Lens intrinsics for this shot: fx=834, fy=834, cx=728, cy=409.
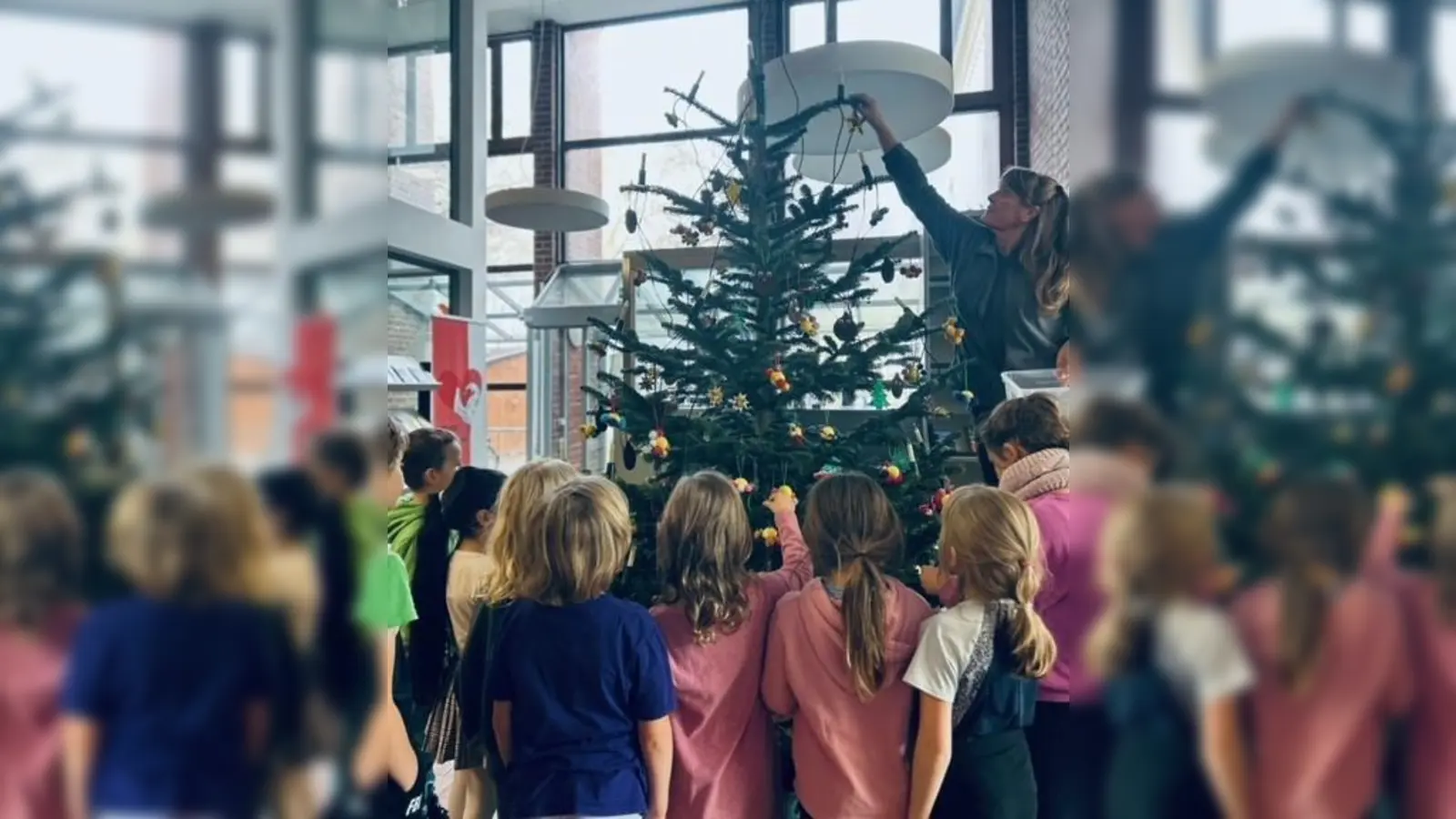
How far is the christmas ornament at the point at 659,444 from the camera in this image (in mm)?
2186

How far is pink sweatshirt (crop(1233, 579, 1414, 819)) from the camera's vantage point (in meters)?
0.57

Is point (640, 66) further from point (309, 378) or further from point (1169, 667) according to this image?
point (1169, 667)

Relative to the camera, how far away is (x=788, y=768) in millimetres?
1990

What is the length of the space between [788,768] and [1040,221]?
148 centimetres

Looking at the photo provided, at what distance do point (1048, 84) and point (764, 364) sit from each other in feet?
17.6

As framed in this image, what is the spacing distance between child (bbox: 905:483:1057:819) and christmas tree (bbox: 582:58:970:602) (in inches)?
20.9

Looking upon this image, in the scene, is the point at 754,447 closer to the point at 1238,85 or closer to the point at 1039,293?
the point at 1039,293

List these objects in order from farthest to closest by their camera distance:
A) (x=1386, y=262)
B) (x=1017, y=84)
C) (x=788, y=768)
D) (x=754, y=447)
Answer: (x=1017, y=84)
(x=754, y=447)
(x=788, y=768)
(x=1386, y=262)

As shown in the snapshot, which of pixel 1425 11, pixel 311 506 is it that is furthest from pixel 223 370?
pixel 1425 11

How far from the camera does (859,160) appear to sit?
306 cm

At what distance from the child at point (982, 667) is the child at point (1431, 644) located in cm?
112

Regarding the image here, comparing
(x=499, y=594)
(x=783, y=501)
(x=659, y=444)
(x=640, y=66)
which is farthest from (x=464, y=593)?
(x=640, y=66)

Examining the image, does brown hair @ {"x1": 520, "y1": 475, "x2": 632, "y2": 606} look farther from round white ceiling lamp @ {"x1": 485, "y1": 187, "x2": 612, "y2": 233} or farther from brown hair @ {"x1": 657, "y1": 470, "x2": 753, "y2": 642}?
round white ceiling lamp @ {"x1": 485, "y1": 187, "x2": 612, "y2": 233}

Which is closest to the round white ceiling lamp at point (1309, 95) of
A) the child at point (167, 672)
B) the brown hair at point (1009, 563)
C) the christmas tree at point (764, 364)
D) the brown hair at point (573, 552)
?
the child at point (167, 672)
